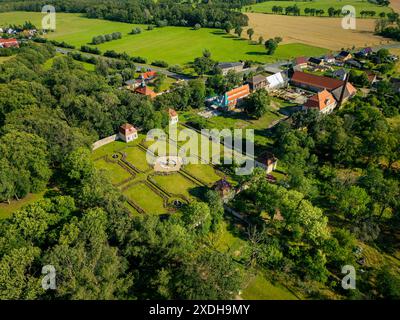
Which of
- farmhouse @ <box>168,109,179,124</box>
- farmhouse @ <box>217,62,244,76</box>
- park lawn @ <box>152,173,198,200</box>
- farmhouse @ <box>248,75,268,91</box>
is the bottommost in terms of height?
park lawn @ <box>152,173,198,200</box>

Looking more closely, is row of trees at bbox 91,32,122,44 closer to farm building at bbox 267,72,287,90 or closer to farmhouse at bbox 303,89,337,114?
farm building at bbox 267,72,287,90

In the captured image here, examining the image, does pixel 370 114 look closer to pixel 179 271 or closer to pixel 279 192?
pixel 279 192

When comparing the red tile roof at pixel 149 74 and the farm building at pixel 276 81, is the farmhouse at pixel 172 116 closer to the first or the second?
the red tile roof at pixel 149 74

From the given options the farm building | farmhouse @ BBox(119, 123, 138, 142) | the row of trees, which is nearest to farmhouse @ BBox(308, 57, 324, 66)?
the farm building

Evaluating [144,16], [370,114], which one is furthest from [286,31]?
[370,114]

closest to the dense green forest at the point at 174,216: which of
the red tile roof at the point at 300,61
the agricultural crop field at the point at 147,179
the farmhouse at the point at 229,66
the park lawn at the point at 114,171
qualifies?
the park lawn at the point at 114,171

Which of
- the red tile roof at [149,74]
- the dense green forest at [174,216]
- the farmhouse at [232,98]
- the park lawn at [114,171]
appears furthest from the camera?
the red tile roof at [149,74]
